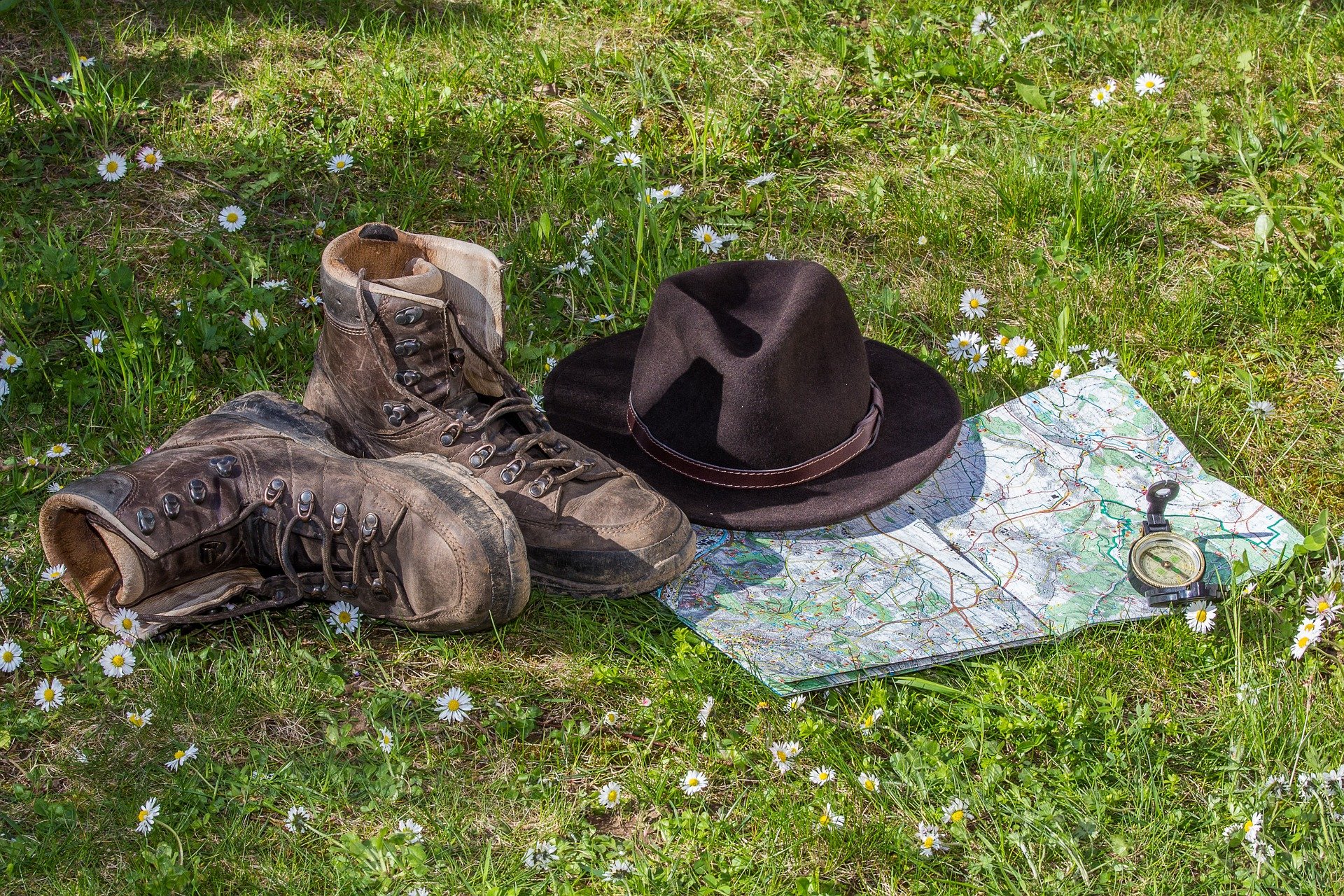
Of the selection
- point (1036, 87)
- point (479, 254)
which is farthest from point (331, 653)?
point (1036, 87)

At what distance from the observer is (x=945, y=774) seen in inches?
94.3

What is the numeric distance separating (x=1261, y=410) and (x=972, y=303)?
35.7 inches

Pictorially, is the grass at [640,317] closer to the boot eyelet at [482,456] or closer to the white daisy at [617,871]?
the white daisy at [617,871]

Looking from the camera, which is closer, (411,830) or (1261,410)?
(411,830)

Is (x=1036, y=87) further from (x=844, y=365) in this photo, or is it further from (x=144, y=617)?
(x=144, y=617)

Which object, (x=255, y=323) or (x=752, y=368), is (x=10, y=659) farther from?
(x=752, y=368)

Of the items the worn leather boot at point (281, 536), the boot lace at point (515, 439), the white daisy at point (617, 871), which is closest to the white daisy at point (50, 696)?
the worn leather boot at point (281, 536)

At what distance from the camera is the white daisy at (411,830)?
7.54ft

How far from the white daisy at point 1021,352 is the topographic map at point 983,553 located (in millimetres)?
164

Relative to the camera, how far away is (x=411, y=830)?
2.32 metres

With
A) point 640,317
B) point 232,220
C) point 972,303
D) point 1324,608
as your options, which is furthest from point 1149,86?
point 232,220

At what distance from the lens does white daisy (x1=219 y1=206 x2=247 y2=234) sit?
12.7 ft

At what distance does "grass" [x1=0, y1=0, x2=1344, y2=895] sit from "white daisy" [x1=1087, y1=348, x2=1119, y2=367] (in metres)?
0.06

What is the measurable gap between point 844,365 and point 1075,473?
76 centimetres
